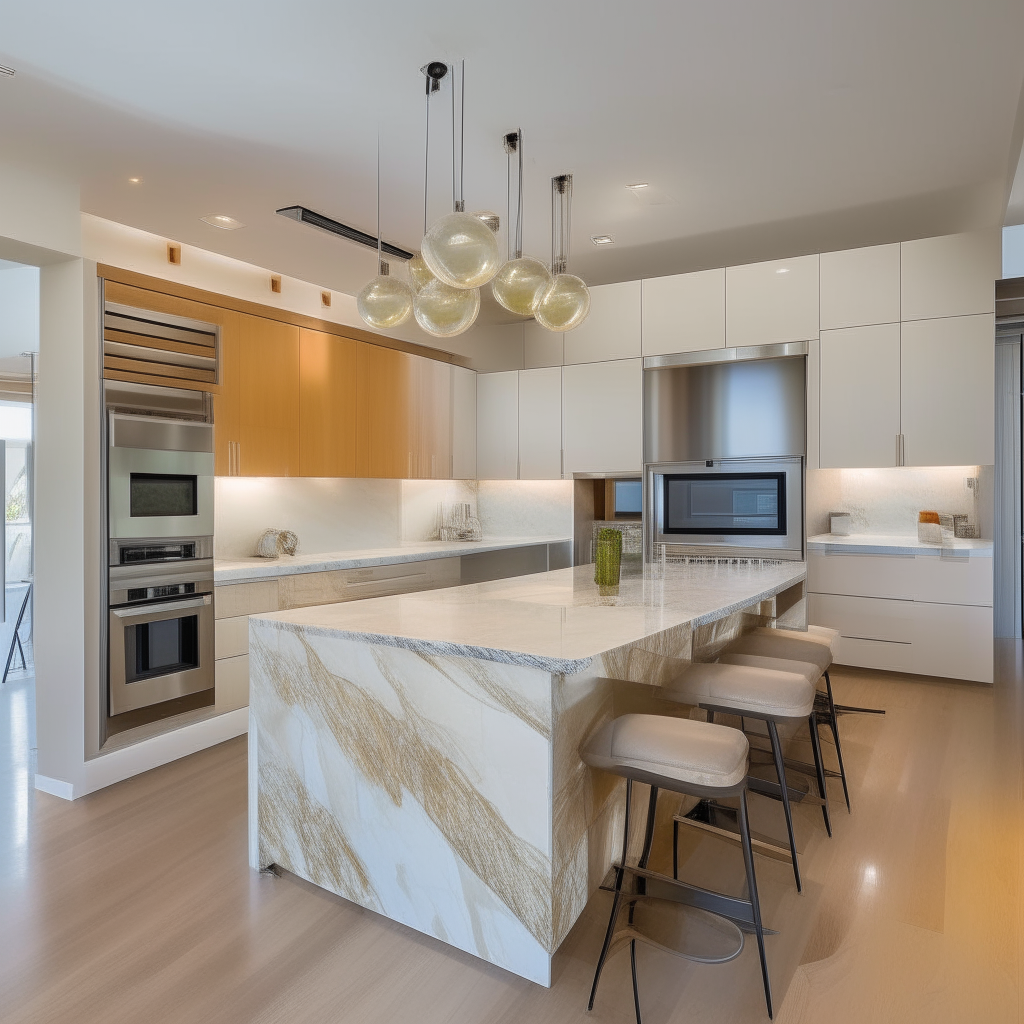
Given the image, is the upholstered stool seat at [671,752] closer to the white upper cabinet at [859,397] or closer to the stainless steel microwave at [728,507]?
the stainless steel microwave at [728,507]

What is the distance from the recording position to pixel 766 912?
6.88 feet

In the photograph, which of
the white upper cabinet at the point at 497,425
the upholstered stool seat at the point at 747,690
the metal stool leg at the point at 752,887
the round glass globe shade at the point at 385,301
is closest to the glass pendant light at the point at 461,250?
the round glass globe shade at the point at 385,301

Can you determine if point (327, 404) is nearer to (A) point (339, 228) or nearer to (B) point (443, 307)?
(A) point (339, 228)

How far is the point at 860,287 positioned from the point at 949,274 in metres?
0.47

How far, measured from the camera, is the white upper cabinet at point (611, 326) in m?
5.20

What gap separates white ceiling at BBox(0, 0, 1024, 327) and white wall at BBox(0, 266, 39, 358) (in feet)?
5.27

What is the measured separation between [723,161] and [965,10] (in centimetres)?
112

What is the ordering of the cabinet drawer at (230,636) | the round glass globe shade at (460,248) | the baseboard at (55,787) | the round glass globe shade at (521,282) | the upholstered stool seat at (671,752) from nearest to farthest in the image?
1. the upholstered stool seat at (671,752)
2. the round glass globe shade at (460,248)
3. the round glass globe shade at (521,282)
4. the baseboard at (55,787)
5. the cabinet drawer at (230,636)

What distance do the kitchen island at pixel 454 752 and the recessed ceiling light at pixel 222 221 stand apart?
7.82ft

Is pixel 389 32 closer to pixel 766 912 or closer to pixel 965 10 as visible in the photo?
pixel 965 10

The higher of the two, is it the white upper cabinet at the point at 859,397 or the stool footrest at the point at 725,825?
the white upper cabinet at the point at 859,397

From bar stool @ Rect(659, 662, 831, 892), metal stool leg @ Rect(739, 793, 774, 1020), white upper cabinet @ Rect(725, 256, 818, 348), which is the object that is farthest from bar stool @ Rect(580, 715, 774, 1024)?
white upper cabinet @ Rect(725, 256, 818, 348)

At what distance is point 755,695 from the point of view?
219cm

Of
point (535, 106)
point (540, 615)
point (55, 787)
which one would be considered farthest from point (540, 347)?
point (55, 787)
